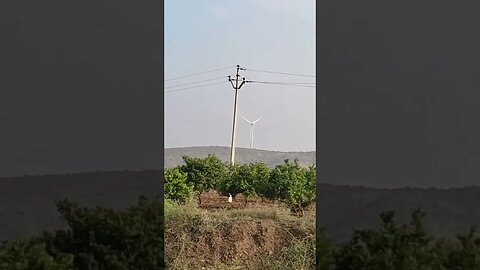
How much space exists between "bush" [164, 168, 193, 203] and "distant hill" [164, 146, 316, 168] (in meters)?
0.28

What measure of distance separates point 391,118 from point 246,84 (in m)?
1.82

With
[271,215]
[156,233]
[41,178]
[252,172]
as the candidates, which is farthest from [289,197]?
[41,178]

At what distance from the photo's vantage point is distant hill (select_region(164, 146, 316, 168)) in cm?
421

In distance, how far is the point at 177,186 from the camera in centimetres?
510

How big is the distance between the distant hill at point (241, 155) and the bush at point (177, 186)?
281mm

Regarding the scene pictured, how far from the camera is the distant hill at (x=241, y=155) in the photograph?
4.21 metres

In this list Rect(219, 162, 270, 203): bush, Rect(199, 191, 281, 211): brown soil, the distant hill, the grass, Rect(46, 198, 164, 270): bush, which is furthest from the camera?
Rect(219, 162, 270, 203): bush

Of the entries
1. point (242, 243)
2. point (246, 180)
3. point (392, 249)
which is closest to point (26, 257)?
point (392, 249)

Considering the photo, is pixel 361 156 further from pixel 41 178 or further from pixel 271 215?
pixel 271 215

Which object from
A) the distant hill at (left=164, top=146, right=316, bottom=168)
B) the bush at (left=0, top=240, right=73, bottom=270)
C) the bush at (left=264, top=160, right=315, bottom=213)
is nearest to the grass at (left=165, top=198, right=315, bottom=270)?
the distant hill at (left=164, top=146, right=316, bottom=168)

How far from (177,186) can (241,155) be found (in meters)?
0.90

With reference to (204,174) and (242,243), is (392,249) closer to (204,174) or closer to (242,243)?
(242,243)

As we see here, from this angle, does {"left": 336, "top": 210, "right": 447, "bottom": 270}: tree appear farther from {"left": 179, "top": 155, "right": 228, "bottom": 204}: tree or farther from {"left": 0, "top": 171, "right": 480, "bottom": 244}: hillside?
{"left": 179, "top": 155, "right": 228, "bottom": 204}: tree

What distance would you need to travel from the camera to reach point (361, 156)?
2.34 meters
